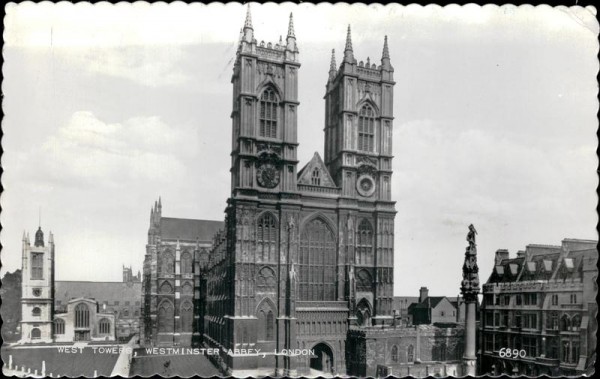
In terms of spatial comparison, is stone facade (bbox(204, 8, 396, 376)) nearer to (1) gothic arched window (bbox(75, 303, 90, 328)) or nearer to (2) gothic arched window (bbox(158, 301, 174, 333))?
(2) gothic arched window (bbox(158, 301, 174, 333))

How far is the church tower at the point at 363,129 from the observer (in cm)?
4388

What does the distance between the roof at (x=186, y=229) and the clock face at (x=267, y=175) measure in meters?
33.0

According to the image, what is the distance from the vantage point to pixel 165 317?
2564 inches

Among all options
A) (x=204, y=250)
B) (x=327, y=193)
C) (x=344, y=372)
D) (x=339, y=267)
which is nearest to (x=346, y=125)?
(x=327, y=193)

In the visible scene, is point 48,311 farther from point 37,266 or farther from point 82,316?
point 82,316

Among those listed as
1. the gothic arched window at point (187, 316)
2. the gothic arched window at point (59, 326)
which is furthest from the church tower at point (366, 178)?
the gothic arched window at point (59, 326)

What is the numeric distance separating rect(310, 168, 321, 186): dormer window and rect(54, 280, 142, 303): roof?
4681cm

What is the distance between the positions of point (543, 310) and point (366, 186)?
59.4 ft

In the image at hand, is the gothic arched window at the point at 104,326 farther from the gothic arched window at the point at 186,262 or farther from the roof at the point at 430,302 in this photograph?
the roof at the point at 430,302

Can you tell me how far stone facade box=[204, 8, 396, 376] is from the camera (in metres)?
39.5

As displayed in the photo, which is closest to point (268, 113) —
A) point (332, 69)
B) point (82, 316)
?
point (332, 69)

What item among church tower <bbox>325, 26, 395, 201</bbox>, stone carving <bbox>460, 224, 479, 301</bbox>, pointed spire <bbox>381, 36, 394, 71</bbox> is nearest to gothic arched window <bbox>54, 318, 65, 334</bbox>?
church tower <bbox>325, 26, 395, 201</bbox>

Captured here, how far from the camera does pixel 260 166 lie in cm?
4116

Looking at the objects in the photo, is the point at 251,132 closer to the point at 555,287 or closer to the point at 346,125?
the point at 346,125
